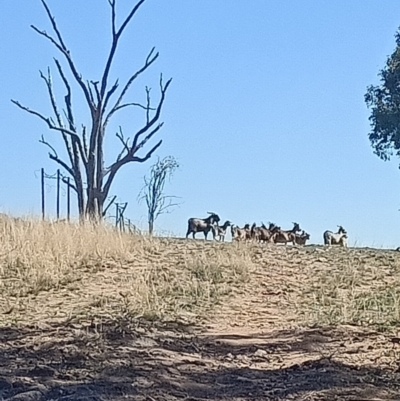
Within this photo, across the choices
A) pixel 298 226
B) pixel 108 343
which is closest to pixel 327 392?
pixel 108 343

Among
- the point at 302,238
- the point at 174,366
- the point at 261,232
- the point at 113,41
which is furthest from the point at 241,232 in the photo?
the point at 174,366

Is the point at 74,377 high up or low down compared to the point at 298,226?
down

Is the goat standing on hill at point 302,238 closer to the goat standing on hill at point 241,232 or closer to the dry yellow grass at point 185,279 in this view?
the goat standing on hill at point 241,232

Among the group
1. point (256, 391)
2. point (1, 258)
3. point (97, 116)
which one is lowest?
point (256, 391)

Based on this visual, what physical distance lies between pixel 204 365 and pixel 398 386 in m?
1.63

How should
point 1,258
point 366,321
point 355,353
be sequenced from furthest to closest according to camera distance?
point 1,258, point 366,321, point 355,353

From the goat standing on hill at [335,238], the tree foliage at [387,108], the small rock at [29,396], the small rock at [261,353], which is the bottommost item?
the small rock at [29,396]

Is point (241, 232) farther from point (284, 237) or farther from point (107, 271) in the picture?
point (107, 271)

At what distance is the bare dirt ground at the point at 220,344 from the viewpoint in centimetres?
573

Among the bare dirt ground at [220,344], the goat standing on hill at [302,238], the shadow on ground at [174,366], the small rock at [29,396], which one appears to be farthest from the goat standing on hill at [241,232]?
the small rock at [29,396]

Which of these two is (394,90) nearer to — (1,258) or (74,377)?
(1,258)

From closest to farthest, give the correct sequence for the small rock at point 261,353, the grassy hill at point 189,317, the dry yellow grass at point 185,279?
the grassy hill at point 189,317 → the small rock at point 261,353 → the dry yellow grass at point 185,279

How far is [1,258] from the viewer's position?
13.0m

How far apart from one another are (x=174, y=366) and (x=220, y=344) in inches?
50.1
